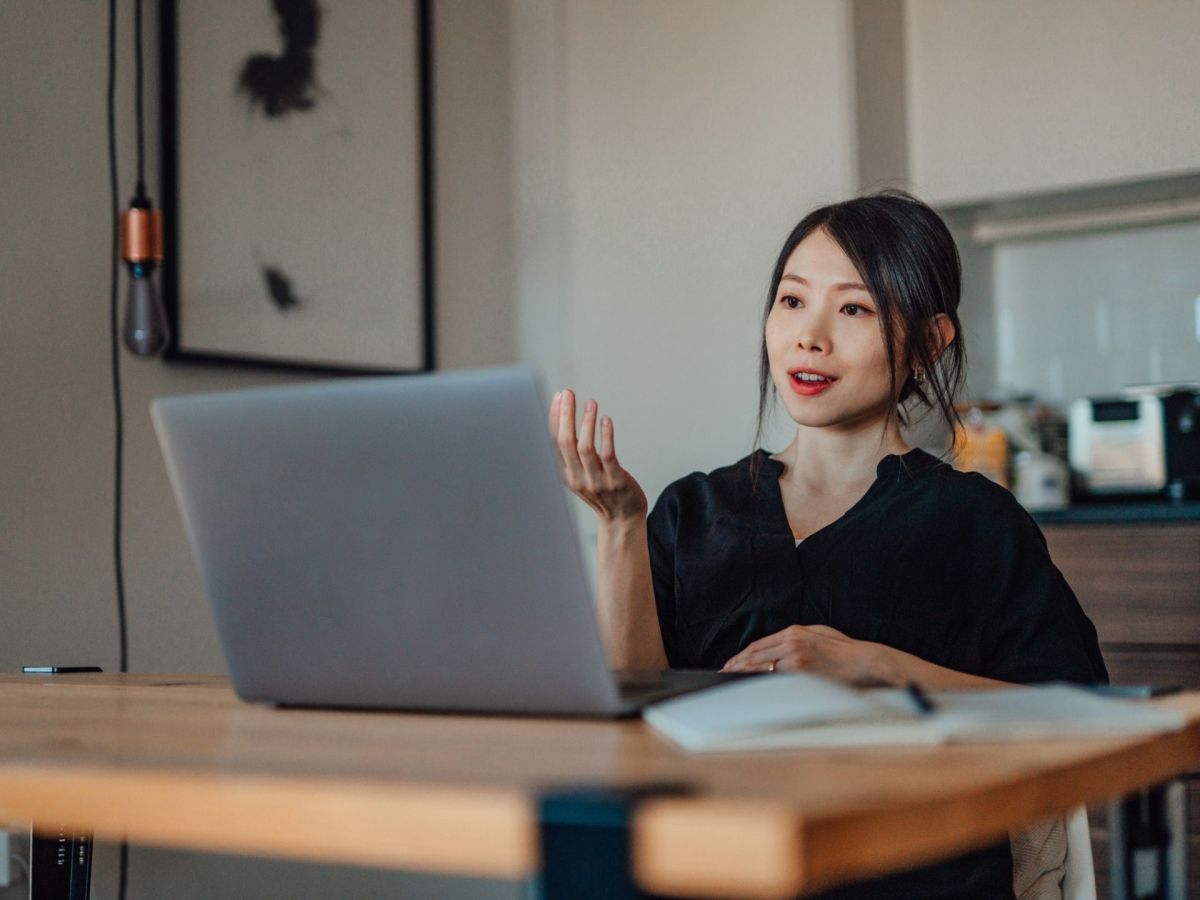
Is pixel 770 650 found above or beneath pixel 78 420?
beneath

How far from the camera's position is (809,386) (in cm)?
152

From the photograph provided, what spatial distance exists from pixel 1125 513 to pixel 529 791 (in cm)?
230

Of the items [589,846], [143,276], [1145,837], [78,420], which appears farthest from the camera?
[78,420]

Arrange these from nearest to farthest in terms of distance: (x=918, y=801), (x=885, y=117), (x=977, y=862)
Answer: (x=918, y=801) → (x=977, y=862) → (x=885, y=117)

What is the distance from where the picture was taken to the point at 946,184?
10.4 feet

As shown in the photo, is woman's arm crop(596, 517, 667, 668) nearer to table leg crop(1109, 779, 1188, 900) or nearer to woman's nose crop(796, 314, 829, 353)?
woman's nose crop(796, 314, 829, 353)

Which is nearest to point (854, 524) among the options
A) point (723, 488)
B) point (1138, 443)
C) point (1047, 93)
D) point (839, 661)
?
point (723, 488)

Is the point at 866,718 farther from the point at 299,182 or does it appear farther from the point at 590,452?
the point at 299,182

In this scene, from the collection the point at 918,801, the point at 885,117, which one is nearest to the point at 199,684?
the point at 918,801

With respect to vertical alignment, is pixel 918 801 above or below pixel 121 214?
below

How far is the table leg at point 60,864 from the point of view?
58.8 inches

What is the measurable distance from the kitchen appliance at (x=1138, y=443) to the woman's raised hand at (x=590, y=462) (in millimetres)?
1984

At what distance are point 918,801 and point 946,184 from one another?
2.76m

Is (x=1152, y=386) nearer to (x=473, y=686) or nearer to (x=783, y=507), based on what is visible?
(x=783, y=507)
